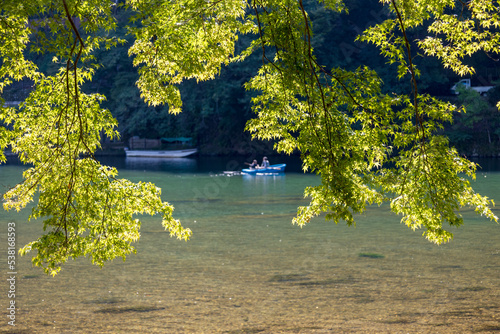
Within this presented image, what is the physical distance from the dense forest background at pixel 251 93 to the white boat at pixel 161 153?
6.69 feet

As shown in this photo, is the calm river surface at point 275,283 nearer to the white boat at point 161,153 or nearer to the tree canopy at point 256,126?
the tree canopy at point 256,126

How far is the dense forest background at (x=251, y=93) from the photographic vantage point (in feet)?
159

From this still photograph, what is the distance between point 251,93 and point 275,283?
141ft

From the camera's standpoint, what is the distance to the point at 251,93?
53.6 meters

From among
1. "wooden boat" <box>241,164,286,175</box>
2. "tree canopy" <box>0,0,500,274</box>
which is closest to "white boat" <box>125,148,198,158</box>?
"wooden boat" <box>241,164,286,175</box>

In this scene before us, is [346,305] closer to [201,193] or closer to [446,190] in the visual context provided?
[446,190]

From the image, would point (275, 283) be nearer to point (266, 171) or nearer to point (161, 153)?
point (266, 171)

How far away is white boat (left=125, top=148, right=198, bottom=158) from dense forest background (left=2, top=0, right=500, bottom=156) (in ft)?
6.69

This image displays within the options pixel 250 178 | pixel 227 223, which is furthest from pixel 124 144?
pixel 227 223

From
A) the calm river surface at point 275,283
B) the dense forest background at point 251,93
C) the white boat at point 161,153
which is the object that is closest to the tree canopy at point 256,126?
the calm river surface at point 275,283

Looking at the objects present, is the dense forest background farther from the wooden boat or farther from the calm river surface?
the calm river surface

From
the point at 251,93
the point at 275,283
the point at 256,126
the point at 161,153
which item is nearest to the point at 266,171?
the point at 251,93

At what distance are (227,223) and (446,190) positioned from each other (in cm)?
1137

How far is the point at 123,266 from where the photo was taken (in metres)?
13.3
